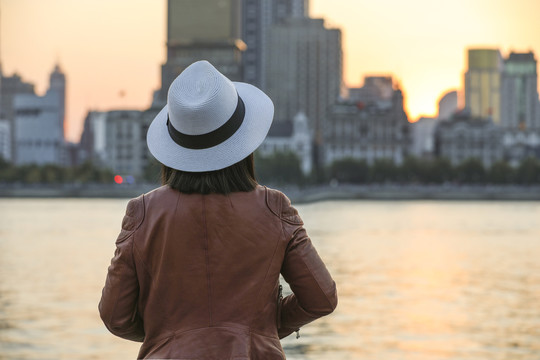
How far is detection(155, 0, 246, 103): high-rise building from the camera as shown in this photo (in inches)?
7116

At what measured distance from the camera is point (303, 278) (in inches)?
120

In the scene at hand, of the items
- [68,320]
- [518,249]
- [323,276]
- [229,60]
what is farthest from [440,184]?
[323,276]

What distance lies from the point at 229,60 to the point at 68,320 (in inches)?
6342

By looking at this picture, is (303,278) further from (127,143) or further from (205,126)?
(127,143)

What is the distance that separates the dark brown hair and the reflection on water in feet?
35.8

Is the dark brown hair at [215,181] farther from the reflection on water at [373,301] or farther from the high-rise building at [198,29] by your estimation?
the high-rise building at [198,29]

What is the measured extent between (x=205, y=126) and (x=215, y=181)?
0.18 m

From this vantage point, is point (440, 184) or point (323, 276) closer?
point (323, 276)

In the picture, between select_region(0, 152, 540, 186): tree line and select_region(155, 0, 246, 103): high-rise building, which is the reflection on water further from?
select_region(155, 0, 246, 103): high-rise building

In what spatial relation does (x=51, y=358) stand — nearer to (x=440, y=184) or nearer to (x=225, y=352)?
(x=225, y=352)

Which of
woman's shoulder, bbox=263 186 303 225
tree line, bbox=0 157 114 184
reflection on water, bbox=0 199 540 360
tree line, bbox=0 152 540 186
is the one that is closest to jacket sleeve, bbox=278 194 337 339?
woman's shoulder, bbox=263 186 303 225

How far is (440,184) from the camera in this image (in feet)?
479

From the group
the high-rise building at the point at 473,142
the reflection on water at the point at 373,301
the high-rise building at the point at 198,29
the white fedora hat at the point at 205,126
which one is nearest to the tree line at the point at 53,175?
the high-rise building at the point at 198,29

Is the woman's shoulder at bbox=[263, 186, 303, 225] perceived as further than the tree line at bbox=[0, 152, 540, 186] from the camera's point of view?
No
